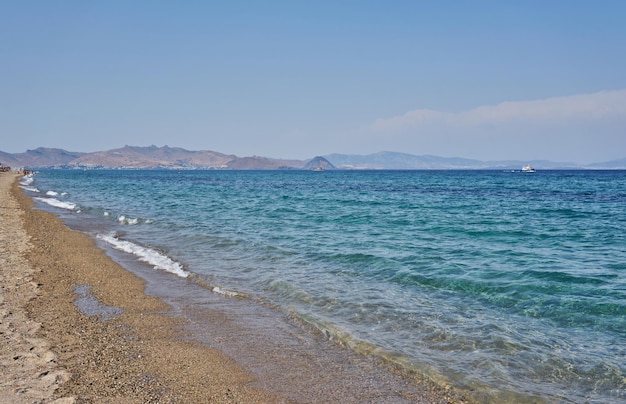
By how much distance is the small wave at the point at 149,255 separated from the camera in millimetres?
14648

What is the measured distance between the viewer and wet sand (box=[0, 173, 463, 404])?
6.13 m

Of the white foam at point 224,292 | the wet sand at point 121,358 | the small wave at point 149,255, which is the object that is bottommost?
the small wave at point 149,255

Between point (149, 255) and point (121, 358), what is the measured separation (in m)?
10.1

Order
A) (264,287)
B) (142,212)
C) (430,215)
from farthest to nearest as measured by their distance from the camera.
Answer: (142,212) → (430,215) → (264,287)

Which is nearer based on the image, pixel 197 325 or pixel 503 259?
pixel 197 325

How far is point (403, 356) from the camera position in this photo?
7852mm

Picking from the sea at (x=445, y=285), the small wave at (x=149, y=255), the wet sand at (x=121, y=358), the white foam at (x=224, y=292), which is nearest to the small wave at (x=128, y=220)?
the sea at (x=445, y=285)

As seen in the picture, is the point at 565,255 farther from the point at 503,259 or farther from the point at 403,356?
the point at 403,356

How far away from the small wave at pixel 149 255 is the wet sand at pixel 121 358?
260 centimetres

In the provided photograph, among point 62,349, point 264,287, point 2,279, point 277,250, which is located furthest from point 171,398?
point 277,250

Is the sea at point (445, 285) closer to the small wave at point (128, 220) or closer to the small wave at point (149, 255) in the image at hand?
the small wave at point (149, 255)

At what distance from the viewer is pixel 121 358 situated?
23.7 ft

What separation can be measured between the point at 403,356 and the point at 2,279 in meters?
9.72

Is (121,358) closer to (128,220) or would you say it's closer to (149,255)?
(149,255)
